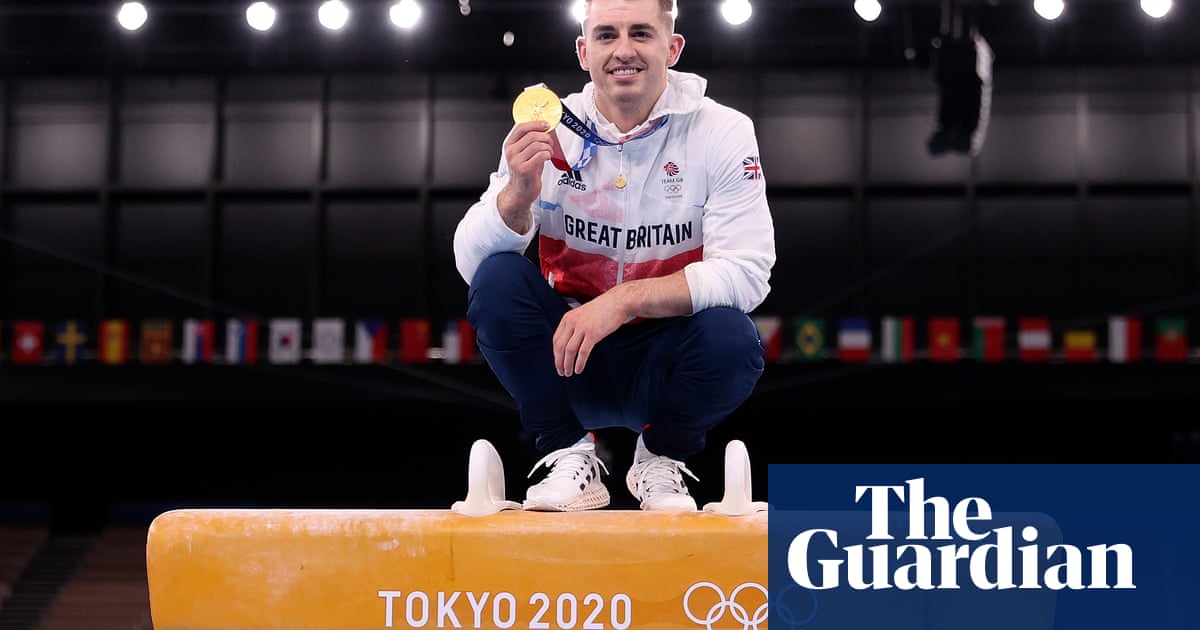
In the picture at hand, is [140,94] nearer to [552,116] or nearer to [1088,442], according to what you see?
[1088,442]

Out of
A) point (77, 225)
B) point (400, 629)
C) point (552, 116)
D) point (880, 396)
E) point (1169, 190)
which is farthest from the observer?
point (77, 225)

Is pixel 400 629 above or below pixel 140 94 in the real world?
below

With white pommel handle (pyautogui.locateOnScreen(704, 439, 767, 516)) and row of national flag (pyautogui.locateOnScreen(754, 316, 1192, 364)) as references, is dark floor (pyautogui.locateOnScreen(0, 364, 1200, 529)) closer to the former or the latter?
row of national flag (pyautogui.locateOnScreen(754, 316, 1192, 364))

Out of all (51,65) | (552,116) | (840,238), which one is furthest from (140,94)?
(552,116)

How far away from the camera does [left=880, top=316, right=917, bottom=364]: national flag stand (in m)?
11.4

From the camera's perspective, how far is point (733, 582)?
8.45ft

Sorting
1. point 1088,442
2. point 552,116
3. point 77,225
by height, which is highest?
point 77,225

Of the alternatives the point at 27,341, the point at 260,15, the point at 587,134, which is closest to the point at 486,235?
the point at 587,134

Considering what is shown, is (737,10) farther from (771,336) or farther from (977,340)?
(977,340)

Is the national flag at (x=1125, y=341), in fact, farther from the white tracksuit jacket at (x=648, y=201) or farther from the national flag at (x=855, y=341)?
the white tracksuit jacket at (x=648, y=201)

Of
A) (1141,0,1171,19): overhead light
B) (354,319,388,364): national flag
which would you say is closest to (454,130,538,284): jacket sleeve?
(1141,0,1171,19): overhead light

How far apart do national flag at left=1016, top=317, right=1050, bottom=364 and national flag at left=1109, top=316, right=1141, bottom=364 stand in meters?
0.60

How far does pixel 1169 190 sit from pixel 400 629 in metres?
11.6

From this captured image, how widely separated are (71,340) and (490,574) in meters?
10.8
